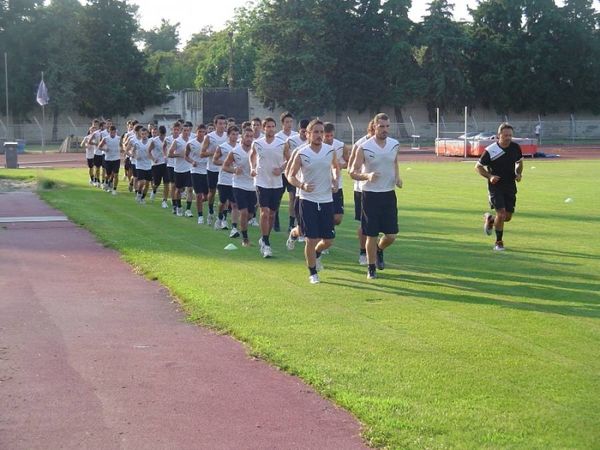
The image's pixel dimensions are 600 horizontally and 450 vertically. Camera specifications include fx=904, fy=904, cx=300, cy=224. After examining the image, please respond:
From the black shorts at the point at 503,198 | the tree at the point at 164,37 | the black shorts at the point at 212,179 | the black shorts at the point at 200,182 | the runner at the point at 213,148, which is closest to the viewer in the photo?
the black shorts at the point at 503,198

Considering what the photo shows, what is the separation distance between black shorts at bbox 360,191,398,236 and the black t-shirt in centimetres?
311

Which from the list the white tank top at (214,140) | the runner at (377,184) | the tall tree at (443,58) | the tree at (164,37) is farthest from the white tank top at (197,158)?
the tree at (164,37)

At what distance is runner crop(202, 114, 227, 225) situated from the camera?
674 inches

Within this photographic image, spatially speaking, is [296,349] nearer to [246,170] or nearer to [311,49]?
[246,170]

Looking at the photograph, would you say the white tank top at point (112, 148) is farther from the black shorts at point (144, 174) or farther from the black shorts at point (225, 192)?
the black shorts at point (225, 192)

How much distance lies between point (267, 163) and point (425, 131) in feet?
200

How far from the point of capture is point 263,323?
9016 millimetres

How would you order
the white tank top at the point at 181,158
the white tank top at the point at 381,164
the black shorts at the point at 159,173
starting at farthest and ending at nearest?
the black shorts at the point at 159,173 < the white tank top at the point at 181,158 < the white tank top at the point at 381,164

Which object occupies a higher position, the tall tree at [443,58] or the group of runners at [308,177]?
the tall tree at [443,58]

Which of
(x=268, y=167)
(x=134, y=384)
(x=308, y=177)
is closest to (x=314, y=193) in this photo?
(x=308, y=177)

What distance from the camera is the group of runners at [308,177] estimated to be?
37.7 ft

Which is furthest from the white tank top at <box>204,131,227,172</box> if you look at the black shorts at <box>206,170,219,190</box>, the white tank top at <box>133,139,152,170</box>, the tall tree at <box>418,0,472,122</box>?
the tall tree at <box>418,0,472,122</box>

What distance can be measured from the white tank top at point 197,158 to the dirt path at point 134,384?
24.1ft

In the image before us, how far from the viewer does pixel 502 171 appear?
1408 cm
